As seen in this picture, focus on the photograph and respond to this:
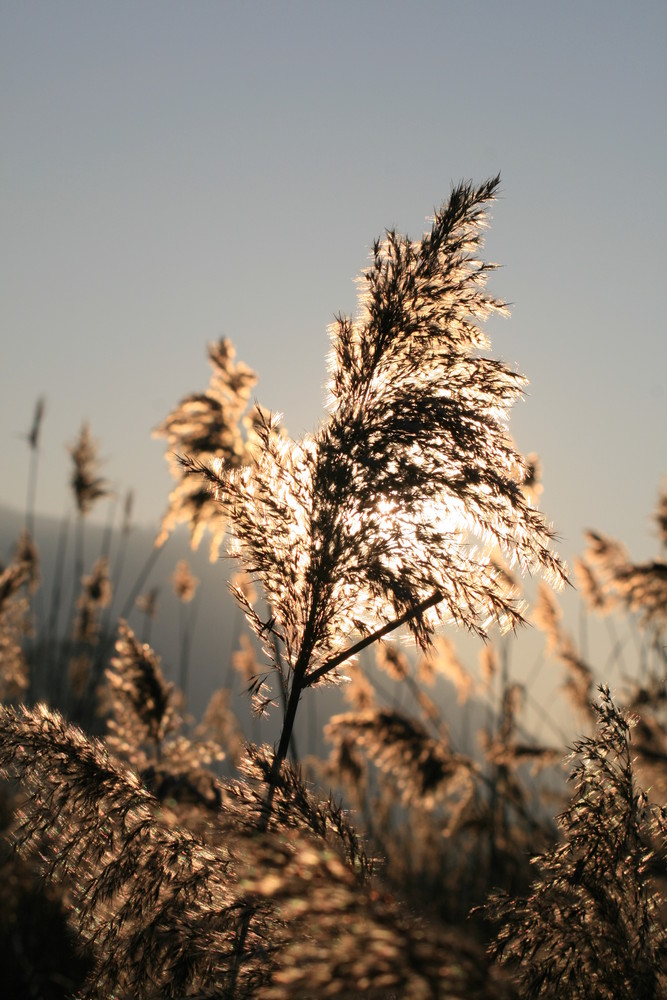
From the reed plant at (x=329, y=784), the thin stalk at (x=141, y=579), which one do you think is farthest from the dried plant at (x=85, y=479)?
the reed plant at (x=329, y=784)

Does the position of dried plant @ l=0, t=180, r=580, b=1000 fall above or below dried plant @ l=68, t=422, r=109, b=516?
below

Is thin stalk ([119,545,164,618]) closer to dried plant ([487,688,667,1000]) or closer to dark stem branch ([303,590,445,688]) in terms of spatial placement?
dark stem branch ([303,590,445,688])

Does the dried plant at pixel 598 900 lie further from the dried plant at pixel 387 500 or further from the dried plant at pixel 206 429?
the dried plant at pixel 206 429

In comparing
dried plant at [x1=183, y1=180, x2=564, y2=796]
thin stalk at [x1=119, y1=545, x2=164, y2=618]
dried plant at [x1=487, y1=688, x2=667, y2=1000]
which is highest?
thin stalk at [x1=119, y1=545, x2=164, y2=618]

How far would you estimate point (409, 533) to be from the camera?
2.21m

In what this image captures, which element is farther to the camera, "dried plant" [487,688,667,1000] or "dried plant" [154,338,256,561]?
"dried plant" [154,338,256,561]

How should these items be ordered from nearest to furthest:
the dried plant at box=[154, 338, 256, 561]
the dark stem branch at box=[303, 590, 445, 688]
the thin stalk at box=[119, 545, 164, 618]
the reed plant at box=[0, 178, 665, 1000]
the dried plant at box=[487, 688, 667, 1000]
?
the reed plant at box=[0, 178, 665, 1000] < the dried plant at box=[487, 688, 667, 1000] < the dark stem branch at box=[303, 590, 445, 688] < the dried plant at box=[154, 338, 256, 561] < the thin stalk at box=[119, 545, 164, 618]

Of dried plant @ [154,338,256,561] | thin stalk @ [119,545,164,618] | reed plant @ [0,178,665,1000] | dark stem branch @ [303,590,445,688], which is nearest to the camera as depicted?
reed plant @ [0,178,665,1000]

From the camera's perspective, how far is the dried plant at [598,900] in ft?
5.66

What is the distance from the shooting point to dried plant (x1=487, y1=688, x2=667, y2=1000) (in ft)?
5.66

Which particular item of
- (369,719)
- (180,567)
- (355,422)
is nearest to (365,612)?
(355,422)

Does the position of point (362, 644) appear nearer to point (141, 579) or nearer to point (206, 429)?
point (206, 429)

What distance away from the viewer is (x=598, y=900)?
1831mm

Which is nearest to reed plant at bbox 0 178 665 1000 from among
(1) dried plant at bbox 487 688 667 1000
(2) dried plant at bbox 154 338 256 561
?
(1) dried plant at bbox 487 688 667 1000
